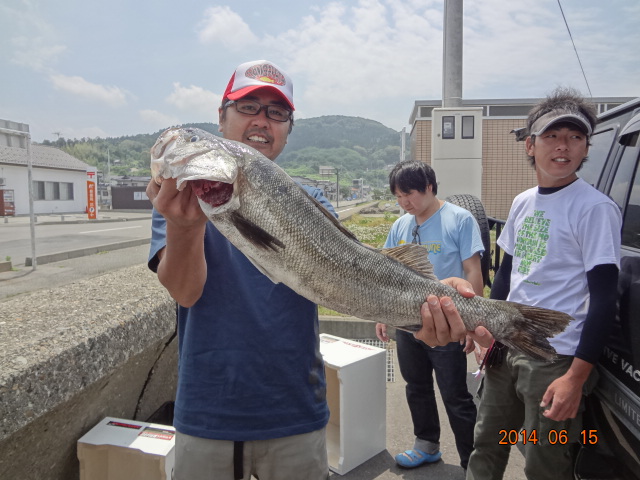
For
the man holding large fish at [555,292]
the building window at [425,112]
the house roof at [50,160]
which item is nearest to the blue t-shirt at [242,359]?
the man holding large fish at [555,292]

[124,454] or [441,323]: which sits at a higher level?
[441,323]

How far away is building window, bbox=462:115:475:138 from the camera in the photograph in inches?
357

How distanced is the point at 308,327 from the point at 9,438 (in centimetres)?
154

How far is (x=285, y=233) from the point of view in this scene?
1943 millimetres

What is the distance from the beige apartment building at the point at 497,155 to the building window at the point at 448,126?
14892mm

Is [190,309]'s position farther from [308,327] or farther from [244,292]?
[308,327]

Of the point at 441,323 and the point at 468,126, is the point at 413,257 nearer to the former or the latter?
the point at 441,323

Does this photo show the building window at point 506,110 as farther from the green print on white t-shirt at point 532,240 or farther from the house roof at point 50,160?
the house roof at point 50,160

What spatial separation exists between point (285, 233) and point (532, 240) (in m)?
1.77

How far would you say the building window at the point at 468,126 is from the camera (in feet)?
29.7

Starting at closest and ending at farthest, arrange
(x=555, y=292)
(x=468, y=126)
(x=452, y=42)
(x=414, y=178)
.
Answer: (x=555, y=292), (x=414, y=178), (x=452, y=42), (x=468, y=126)

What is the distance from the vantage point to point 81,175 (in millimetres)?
47906

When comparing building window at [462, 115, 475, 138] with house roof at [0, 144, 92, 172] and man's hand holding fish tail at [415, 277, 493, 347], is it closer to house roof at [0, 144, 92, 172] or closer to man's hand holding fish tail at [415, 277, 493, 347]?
man's hand holding fish tail at [415, 277, 493, 347]

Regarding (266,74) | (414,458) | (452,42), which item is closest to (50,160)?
(452,42)
